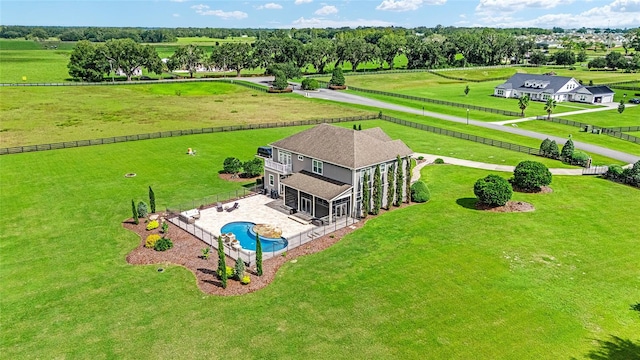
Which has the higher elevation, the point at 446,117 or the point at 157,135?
the point at 446,117

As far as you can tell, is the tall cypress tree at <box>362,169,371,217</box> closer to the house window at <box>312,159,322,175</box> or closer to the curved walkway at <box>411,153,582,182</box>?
the house window at <box>312,159,322,175</box>

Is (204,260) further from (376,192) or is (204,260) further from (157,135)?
(157,135)

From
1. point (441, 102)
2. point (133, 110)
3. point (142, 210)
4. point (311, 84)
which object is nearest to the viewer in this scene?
point (142, 210)

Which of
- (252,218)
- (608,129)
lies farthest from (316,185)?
(608,129)

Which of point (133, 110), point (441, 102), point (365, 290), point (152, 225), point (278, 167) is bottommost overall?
point (365, 290)

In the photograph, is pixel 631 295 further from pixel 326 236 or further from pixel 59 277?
pixel 59 277
